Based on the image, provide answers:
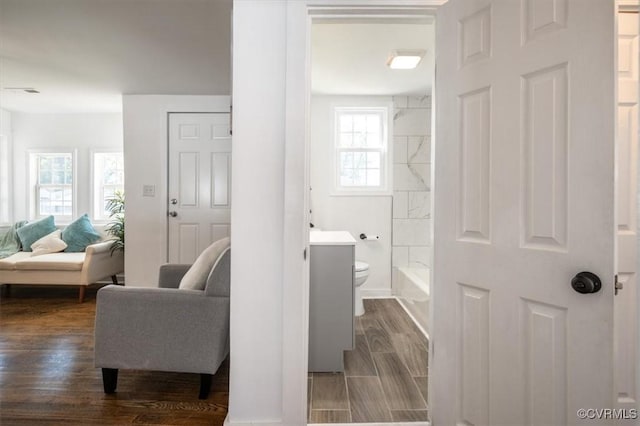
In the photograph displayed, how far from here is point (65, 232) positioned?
4.23m

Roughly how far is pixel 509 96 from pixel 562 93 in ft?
0.56

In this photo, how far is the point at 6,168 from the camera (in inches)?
184

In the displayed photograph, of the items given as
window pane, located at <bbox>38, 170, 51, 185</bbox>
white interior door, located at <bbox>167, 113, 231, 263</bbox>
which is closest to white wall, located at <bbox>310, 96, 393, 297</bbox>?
white interior door, located at <bbox>167, 113, 231, 263</bbox>

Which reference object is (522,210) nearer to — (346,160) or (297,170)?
(297,170)

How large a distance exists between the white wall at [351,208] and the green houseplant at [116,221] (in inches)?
99.5

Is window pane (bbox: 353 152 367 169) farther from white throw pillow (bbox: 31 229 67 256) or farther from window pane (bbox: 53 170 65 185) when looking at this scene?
window pane (bbox: 53 170 65 185)

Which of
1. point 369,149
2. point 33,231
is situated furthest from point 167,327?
point 33,231

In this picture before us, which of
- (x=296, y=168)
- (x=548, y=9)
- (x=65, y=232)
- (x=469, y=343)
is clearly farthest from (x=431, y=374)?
(x=65, y=232)

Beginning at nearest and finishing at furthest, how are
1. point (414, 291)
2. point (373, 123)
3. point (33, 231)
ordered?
point (414, 291), point (373, 123), point (33, 231)

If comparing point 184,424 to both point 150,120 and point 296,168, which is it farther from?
point 150,120

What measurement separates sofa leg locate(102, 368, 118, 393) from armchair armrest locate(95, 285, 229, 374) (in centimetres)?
7

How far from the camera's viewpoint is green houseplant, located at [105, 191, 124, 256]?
4168 millimetres

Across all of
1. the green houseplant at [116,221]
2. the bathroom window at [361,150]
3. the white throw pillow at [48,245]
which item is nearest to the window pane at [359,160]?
the bathroom window at [361,150]

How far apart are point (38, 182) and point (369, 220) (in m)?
4.84
